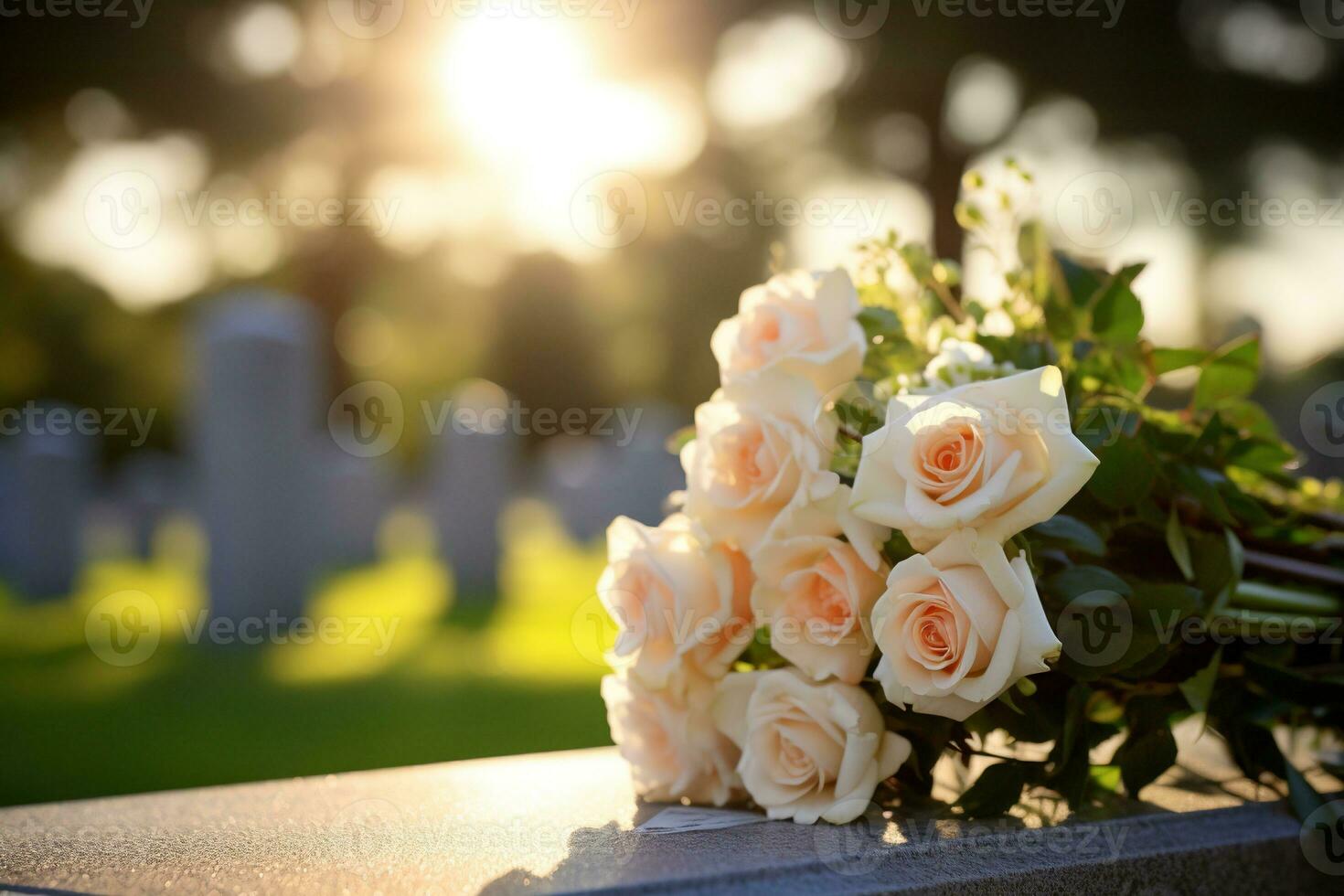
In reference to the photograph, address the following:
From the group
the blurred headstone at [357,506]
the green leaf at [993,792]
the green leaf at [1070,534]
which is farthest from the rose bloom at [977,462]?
the blurred headstone at [357,506]

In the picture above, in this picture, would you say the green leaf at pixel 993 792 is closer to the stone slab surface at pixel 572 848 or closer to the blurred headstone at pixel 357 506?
the stone slab surface at pixel 572 848

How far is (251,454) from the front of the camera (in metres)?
4.90

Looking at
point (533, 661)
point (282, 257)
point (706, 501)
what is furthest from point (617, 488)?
point (282, 257)

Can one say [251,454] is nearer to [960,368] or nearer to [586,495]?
[960,368]

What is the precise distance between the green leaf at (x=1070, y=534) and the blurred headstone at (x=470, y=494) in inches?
263

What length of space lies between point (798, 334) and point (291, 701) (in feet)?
11.3

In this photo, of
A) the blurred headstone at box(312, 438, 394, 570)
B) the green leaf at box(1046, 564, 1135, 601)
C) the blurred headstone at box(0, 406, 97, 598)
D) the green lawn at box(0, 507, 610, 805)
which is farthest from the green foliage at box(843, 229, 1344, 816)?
the blurred headstone at box(312, 438, 394, 570)

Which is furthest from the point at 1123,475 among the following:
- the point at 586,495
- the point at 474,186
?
the point at 474,186

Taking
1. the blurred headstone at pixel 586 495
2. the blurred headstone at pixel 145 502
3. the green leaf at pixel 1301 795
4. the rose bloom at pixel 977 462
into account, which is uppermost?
the rose bloom at pixel 977 462

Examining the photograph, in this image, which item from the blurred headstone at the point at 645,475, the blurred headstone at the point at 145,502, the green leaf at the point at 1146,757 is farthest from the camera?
the blurred headstone at the point at 145,502

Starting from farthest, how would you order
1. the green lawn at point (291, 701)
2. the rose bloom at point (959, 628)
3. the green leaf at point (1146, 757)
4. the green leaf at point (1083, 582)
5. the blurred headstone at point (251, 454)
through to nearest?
the blurred headstone at point (251, 454) → the green lawn at point (291, 701) → the green leaf at point (1146, 757) → the green leaf at point (1083, 582) → the rose bloom at point (959, 628)

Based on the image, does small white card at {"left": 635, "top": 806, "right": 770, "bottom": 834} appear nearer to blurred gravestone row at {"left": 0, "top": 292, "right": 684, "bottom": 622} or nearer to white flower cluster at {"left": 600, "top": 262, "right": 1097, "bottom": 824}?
white flower cluster at {"left": 600, "top": 262, "right": 1097, "bottom": 824}

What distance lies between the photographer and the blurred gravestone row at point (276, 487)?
4887 millimetres

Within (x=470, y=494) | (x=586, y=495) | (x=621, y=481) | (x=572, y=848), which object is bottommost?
(x=586, y=495)
